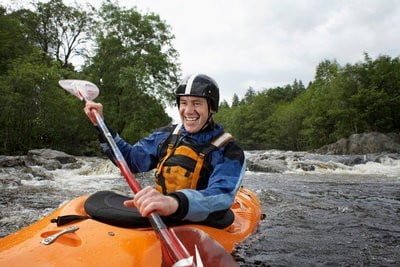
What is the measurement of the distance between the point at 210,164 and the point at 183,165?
0.66 ft

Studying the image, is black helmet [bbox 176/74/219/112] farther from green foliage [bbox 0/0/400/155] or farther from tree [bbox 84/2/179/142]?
tree [bbox 84/2/179/142]

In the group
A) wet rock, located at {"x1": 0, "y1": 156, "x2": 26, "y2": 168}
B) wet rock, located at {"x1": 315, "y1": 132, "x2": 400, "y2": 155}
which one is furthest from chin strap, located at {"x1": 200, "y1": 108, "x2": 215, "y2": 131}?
wet rock, located at {"x1": 315, "y1": 132, "x2": 400, "y2": 155}

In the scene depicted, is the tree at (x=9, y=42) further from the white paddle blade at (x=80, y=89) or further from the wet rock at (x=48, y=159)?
the white paddle blade at (x=80, y=89)

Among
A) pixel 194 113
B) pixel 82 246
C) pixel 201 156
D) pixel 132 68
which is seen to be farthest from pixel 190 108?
pixel 132 68

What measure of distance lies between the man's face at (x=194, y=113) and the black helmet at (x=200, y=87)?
0.18 feet

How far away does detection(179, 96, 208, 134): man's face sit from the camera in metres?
2.83

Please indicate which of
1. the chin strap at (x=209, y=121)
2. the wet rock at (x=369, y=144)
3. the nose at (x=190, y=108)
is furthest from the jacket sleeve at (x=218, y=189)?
the wet rock at (x=369, y=144)

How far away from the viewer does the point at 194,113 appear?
285 cm

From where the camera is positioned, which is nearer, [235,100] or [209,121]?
[209,121]

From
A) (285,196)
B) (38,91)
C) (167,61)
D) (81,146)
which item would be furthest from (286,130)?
(285,196)

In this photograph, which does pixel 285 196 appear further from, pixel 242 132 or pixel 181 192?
pixel 242 132

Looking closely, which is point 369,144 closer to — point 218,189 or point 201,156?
point 201,156

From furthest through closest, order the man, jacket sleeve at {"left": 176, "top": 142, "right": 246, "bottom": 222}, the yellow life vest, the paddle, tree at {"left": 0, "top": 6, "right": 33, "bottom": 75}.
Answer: tree at {"left": 0, "top": 6, "right": 33, "bottom": 75}, the yellow life vest, the man, jacket sleeve at {"left": 176, "top": 142, "right": 246, "bottom": 222}, the paddle

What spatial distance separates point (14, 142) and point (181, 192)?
15.8 metres
